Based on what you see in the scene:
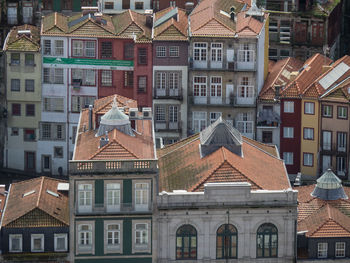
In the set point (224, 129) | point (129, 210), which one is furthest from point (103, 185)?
point (224, 129)

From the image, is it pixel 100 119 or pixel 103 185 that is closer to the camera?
pixel 103 185

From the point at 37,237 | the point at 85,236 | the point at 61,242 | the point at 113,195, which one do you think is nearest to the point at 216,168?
the point at 113,195

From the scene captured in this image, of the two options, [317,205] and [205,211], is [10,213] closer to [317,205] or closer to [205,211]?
[205,211]

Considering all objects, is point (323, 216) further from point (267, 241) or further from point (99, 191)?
point (99, 191)

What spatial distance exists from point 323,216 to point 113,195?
25.3 m

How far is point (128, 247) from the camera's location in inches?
6467

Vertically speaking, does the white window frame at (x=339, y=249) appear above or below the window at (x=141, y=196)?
below

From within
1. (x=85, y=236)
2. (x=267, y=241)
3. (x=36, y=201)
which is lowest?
(x=267, y=241)

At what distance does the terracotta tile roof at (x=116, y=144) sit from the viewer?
163375mm

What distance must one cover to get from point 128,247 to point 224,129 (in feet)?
60.2

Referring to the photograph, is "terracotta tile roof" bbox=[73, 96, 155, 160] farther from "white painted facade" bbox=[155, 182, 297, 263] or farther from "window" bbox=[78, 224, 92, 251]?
"window" bbox=[78, 224, 92, 251]

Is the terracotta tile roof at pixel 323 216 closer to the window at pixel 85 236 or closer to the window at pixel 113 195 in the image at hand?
the window at pixel 113 195

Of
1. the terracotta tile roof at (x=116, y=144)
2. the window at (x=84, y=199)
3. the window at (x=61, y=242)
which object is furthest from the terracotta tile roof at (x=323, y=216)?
the window at (x=61, y=242)

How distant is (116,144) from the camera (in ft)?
539
